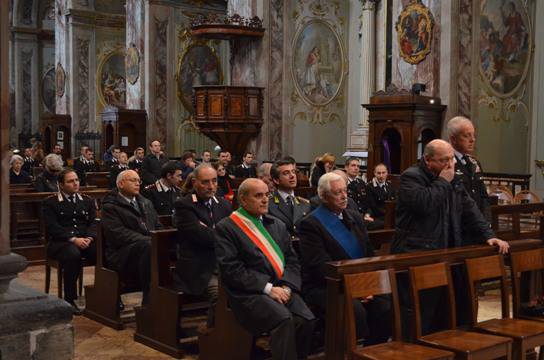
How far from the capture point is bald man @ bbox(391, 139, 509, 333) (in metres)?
5.47

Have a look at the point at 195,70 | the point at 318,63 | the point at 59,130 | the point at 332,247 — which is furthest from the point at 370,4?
the point at 332,247

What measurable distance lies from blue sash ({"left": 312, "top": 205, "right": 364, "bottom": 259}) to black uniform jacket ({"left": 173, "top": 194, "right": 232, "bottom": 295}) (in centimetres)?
121

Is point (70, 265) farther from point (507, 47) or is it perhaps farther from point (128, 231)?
point (507, 47)

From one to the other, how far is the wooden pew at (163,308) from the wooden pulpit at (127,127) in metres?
15.6

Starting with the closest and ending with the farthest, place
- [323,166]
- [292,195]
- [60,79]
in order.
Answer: [292,195] < [323,166] < [60,79]

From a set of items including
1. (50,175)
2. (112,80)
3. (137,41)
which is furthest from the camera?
(112,80)

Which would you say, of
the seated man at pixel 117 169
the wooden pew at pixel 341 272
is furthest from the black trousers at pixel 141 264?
the seated man at pixel 117 169

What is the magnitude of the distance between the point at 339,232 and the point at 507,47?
486 inches

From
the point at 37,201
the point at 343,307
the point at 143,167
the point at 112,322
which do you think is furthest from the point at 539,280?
the point at 143,167

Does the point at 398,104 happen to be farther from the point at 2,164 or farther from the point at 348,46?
the point at 2,164

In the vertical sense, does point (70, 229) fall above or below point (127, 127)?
below

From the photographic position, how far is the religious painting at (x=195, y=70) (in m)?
23.3

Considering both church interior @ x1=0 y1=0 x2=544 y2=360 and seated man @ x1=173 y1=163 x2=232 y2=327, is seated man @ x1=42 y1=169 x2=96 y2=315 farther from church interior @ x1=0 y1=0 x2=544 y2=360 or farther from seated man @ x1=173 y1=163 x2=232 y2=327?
seated man @ x1=173 y1=163 x2=232 y2=327

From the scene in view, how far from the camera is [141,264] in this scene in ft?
23.9
